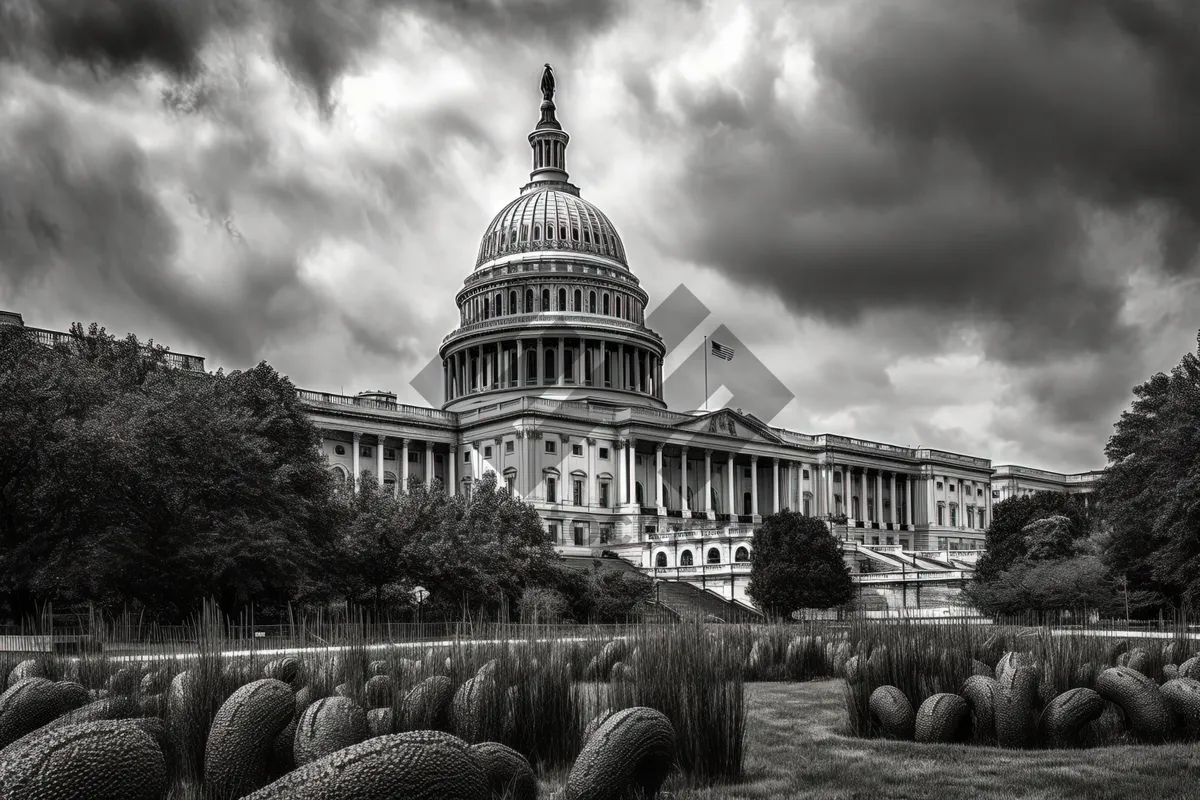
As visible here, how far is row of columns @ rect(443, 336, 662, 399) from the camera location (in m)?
132

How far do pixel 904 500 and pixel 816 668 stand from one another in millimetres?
130471

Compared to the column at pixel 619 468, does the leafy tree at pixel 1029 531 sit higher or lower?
lower

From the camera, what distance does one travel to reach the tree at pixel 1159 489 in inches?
1718

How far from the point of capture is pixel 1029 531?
242ft

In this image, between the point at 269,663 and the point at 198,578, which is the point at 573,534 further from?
the point at 269,663

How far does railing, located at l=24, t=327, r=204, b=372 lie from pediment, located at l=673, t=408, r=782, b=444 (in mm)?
54591

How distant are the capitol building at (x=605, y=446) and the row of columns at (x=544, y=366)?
0.23 meters

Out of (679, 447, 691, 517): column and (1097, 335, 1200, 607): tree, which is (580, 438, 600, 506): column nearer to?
(679, 447, 691, 517): column

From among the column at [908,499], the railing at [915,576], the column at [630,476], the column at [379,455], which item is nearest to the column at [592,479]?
the column at [630,476]

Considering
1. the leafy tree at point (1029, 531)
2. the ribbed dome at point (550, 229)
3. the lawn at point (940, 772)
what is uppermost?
the ribbed dome at point (550, 229)

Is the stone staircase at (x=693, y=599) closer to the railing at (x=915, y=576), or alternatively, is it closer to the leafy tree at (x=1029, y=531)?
the railing at (x=915, y=576)

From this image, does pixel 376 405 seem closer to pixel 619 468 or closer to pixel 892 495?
pixel 619 468

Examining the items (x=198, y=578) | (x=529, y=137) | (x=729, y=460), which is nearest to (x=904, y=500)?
(x=729, y=460)

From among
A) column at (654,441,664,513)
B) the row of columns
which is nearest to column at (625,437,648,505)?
column at (654,441,664,513)
